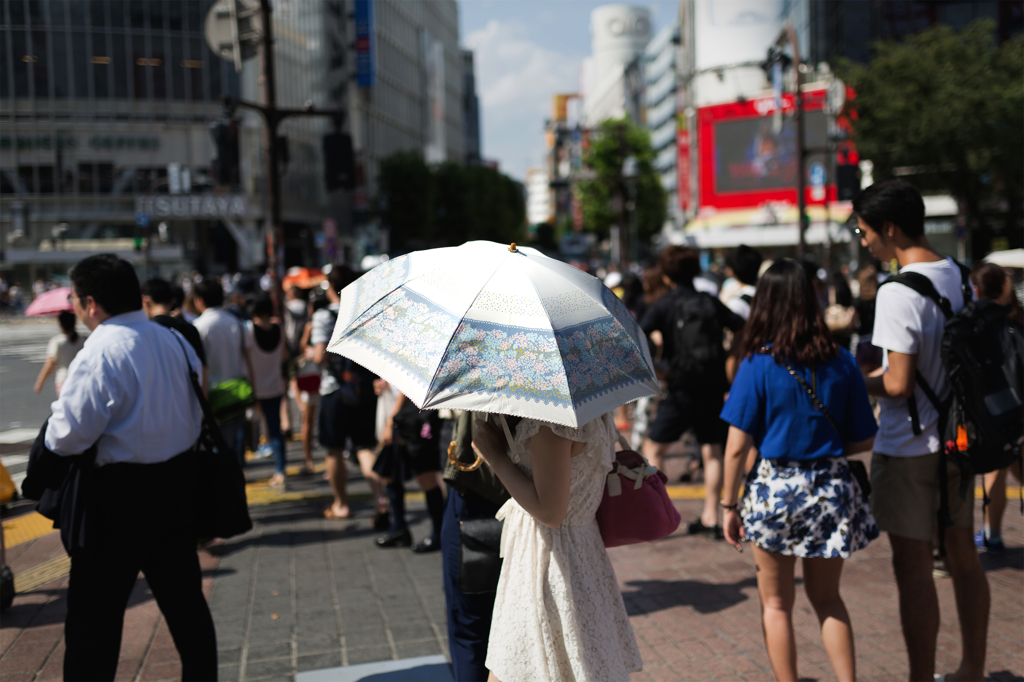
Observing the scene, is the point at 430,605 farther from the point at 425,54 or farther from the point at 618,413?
the point at 425,54

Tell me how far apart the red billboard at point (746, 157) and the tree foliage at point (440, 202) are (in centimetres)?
1678

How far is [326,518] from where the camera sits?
692 centimetres

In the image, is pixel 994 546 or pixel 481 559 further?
pixel 994 546

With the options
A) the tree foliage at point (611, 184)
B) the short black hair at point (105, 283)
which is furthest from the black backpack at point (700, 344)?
the tree foliage at point (611, 184)

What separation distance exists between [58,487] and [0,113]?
4.28 meters

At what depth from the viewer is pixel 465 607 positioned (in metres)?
2.99

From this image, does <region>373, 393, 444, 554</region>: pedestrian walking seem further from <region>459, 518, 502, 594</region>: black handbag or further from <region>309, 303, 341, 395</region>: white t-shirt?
<region>459, 518, 502, 594</region>: black handbag

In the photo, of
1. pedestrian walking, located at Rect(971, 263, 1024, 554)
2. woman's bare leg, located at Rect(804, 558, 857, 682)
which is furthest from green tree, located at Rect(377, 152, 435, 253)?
woman's bare leg, located at Rect(804, 558, 857, 682)

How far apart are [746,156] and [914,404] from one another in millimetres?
52087

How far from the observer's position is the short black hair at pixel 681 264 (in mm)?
6434

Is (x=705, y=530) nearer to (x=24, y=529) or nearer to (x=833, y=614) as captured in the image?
(x=833, y=614)

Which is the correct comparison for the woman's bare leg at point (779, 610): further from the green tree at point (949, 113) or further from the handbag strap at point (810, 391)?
the green tree at point (949, 113)

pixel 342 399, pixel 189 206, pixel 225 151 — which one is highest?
pixel 189 206

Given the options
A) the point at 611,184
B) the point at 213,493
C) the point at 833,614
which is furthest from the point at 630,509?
the point at 611,184
